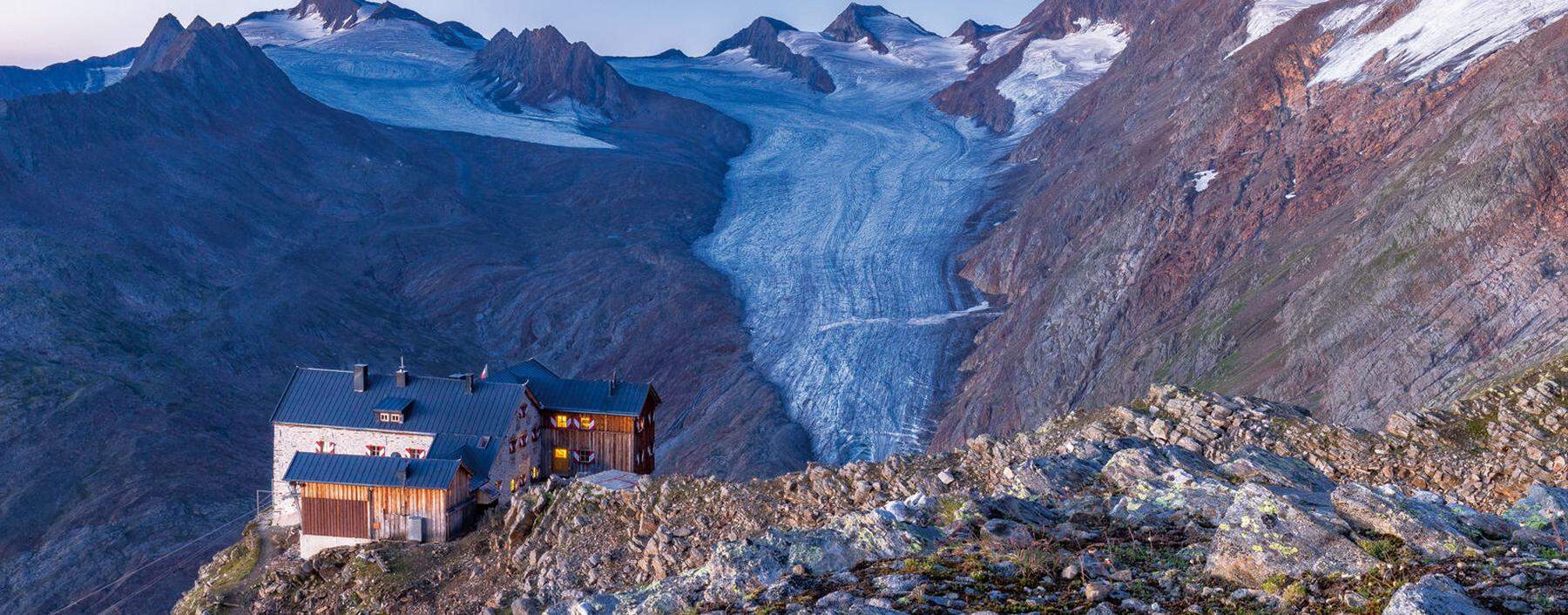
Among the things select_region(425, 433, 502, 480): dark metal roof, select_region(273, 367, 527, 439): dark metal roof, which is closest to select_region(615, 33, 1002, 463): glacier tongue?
select_region(273, 367, 527, 439): dark metal roof

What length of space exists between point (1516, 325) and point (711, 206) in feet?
270

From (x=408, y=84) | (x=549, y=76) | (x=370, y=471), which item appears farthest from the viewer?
(x=549, y=76)

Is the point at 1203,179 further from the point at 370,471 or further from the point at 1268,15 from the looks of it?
the point at 370,471

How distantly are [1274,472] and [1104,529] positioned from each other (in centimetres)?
434

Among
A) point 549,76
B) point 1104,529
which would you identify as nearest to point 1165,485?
point 1104,529

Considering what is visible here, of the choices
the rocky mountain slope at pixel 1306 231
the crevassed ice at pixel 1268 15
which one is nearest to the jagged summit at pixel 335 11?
the rocky mountain slope at pixel 1306 231

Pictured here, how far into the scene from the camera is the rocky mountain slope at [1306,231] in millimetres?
38812

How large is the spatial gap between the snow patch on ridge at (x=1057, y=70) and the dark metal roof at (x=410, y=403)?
99.9 metres

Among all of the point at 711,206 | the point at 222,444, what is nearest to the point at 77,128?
the point at 222,444

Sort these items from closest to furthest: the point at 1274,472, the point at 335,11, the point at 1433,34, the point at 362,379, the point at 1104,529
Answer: the point at 1104,529, the point at 1274,472, the point at 362,379, the point at 1433,34, the point at 335,11

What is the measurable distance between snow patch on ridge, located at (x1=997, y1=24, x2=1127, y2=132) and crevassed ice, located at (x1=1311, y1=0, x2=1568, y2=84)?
5942 cm

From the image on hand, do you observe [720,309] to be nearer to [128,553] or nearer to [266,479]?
[266,479]

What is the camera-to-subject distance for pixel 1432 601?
7320 millimetres

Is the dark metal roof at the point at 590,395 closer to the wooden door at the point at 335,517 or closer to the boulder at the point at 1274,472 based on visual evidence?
the wooden door at the point at 335,517
